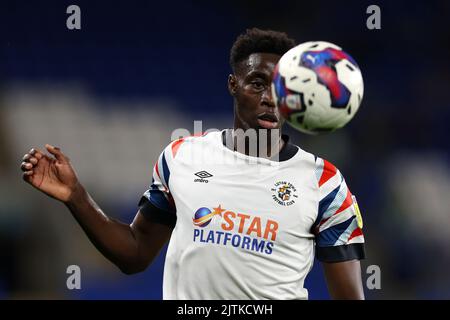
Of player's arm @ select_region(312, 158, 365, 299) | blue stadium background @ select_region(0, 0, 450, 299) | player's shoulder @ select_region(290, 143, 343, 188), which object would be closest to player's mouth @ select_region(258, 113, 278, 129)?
player's shoulder @ select_region(290, 143, 343, 188)

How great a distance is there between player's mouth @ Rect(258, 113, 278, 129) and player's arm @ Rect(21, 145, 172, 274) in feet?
2.71

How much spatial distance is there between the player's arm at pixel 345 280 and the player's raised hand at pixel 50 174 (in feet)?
4.66

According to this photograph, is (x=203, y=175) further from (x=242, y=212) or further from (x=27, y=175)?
(x=27, y=175)

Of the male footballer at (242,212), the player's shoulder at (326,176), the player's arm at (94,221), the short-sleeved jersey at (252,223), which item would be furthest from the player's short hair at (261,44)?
the player's arm at (94,221)

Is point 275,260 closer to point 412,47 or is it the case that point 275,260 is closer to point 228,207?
point 228,207

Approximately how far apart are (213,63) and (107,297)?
2884mm

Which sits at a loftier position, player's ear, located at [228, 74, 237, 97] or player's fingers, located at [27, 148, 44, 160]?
player's ear, located at [228, 74, 237, 97]

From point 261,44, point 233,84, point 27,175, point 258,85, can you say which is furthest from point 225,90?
point 27,175

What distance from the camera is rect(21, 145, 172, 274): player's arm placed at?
3.73 meters

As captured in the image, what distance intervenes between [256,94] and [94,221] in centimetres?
109

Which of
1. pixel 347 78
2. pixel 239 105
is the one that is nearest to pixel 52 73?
pixel 239 105

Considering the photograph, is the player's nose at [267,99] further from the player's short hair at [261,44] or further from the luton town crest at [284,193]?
the luton town crest at [284,193]

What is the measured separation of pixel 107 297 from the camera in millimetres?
7418

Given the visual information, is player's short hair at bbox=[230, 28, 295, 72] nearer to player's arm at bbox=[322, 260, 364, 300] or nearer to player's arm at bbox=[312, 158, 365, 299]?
player's arm at bbox=[312, 158, 365, 299]
